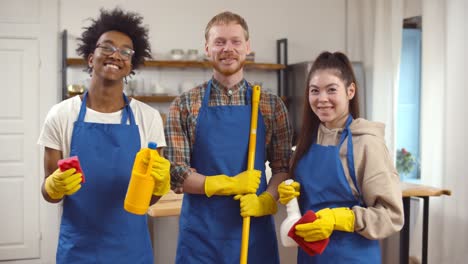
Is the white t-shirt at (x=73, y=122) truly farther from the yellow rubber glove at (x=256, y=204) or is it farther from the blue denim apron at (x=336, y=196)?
the blue denim apron at (x=336, y=196)

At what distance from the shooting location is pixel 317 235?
159 centimetres

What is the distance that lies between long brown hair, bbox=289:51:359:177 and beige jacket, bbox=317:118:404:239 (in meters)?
0.15

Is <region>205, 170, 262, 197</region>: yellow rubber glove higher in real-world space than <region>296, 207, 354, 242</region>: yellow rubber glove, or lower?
higher

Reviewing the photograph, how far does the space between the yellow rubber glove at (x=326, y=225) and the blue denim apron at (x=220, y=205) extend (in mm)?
282

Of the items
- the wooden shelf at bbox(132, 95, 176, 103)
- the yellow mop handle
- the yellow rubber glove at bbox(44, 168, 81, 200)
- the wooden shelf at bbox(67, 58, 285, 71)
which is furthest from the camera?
the wooden shelf at bbox(132, 95, 176, 103)

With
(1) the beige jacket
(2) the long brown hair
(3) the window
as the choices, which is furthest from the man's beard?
(3) the window

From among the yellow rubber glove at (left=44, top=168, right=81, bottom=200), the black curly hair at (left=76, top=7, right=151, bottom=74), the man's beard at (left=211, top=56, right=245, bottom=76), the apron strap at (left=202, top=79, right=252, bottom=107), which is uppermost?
the black curly hair at (left=76, top=7, right=151, bottom=74)

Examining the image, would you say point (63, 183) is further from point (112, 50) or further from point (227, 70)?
point (227, 70)

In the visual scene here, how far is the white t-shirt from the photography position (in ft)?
5.52

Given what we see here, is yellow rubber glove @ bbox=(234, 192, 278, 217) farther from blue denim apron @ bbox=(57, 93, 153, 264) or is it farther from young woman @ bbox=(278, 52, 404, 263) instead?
blue denim apron @ bbox=(57, 93, 153, 264)

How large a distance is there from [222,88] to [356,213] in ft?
2.16

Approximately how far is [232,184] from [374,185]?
1.53 ft

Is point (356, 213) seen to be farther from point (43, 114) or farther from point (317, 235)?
point (43, 114)

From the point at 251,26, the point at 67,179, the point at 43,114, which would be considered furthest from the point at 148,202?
the point at 251,26
